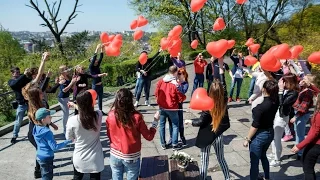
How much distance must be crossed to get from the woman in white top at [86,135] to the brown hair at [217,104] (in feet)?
5.06

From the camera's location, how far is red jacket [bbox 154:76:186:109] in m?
5.73

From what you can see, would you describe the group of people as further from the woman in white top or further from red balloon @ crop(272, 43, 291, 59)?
red balloon @ crop(272, 43, 291, 59)

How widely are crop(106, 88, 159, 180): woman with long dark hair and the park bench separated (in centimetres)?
21

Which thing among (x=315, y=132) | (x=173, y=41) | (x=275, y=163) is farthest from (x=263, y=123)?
(x=173, y=41)

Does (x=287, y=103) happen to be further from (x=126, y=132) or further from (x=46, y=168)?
(x=46, y=168)

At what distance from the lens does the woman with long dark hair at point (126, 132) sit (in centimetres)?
353

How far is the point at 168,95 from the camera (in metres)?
5.73

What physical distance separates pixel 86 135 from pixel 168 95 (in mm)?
2258

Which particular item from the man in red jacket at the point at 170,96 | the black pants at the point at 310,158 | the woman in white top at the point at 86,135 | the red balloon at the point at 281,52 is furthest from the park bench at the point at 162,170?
the red balloon at the point at 281,52

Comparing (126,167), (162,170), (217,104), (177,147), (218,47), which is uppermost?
(218,47)

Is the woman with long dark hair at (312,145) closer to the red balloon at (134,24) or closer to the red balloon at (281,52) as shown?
the red balloon at (281,52)

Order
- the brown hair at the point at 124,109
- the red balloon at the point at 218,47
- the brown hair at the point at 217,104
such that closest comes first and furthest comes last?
the brown hair at the point at 124,109
the brown hair at the point at 217,104
the red balloon at the point at 218,47

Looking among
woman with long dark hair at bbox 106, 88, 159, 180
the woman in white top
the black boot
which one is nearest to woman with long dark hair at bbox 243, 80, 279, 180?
woman with long dark hair at bbox 106, 88, 159, 180

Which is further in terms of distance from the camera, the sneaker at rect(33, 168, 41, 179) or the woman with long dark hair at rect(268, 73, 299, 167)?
the woman with long dark hair at rect(268, 73, 299, 167)
